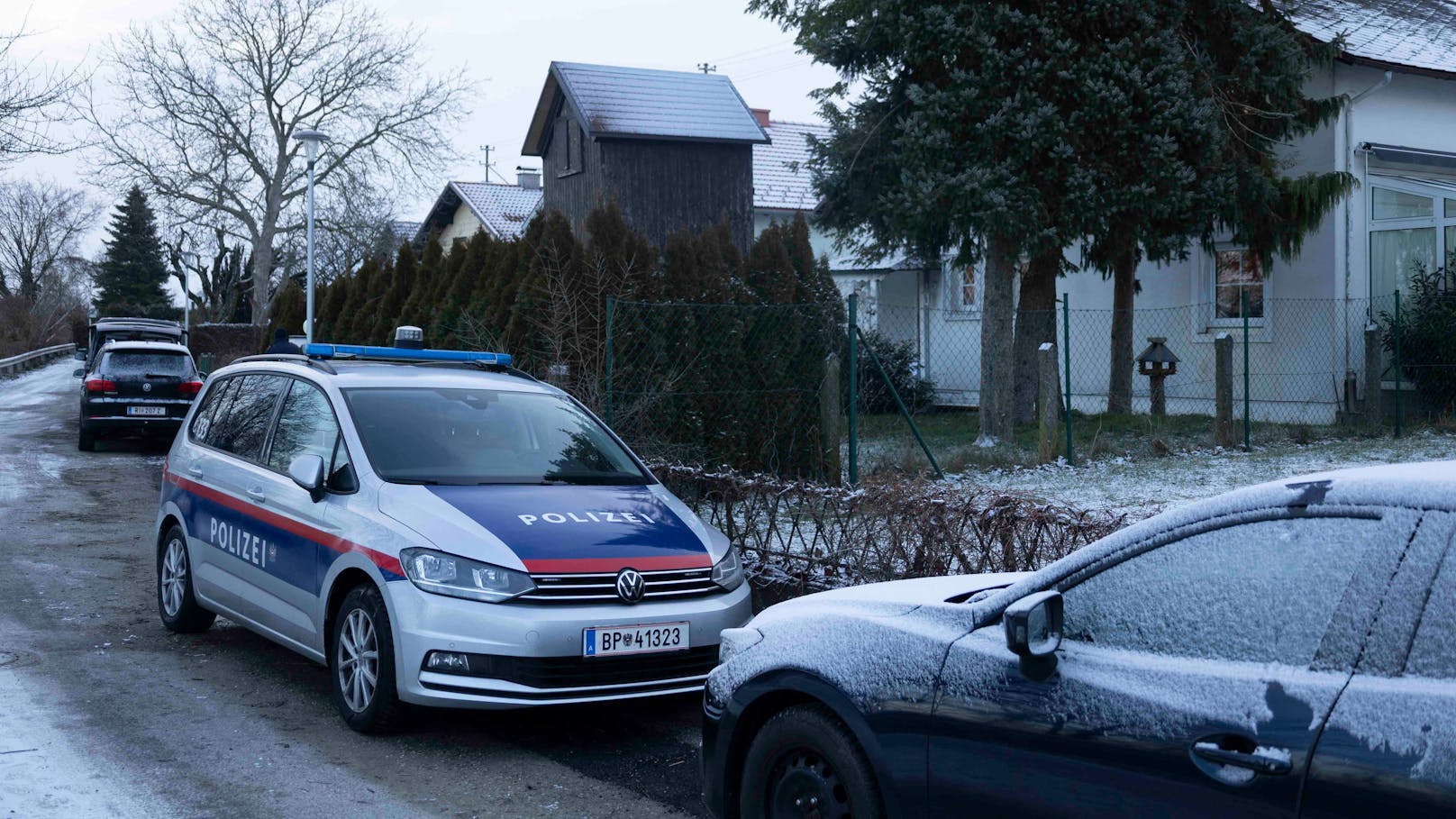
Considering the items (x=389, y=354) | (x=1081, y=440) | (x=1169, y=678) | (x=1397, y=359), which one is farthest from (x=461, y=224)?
(x=1169, y=678)

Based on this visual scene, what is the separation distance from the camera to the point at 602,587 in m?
5.82

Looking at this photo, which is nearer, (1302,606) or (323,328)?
(1302,606)

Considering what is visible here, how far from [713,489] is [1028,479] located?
19.5 ft

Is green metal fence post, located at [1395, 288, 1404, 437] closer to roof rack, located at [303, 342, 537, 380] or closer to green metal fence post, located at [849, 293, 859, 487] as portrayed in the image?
green metal fence post, located at [849, 293, 859, 487]

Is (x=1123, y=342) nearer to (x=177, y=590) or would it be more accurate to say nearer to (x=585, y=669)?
(x=177, y=590)

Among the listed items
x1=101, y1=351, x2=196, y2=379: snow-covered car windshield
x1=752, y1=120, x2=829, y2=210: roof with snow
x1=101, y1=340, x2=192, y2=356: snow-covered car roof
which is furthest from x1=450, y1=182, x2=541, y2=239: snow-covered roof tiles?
x1=101, y1=351, x2=196, y2=379: snow-covered car windshield

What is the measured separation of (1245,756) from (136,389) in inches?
803

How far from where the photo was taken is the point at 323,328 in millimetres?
21250

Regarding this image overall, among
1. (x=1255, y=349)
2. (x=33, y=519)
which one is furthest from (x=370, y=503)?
(x=1255, y=349)

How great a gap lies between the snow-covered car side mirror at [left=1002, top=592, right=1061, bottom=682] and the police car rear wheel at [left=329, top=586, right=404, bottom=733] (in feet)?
10.5

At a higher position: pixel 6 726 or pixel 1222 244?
pixel 1222 244

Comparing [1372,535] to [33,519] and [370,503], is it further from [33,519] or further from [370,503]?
[33,519]

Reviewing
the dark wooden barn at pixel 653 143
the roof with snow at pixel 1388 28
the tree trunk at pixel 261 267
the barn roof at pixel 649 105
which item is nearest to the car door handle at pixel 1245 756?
the roof with snow at pixel 1388 28

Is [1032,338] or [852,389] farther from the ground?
[1032,338]
